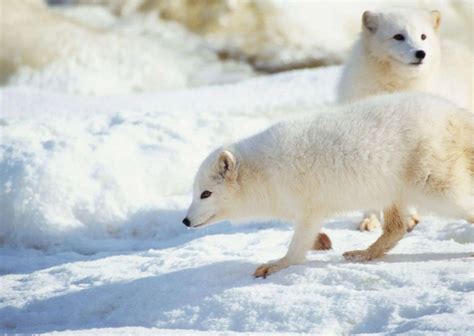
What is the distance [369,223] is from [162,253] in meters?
1.42

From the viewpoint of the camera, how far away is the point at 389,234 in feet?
16.5

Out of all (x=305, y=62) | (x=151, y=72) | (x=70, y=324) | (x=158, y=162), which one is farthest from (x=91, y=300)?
(x=305, y=62)

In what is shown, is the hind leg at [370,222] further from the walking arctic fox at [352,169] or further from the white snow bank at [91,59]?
the white snow bank at [91,59]

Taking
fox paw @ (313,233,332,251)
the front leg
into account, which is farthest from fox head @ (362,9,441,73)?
the front leg

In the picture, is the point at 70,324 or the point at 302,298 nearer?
the point at 302,298

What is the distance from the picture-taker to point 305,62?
47.6 feet

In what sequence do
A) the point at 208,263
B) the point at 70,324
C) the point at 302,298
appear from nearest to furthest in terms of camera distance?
the point at 302,298 → the point at 70,324 → the point at 208,263

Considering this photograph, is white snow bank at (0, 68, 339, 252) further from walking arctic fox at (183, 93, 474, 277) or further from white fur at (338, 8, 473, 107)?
walking arctic fox at (183, 93, 474, 277)

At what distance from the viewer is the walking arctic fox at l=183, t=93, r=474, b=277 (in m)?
4.59

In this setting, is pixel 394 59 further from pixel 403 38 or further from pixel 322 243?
pixel 322 243

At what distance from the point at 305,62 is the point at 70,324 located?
10.4 metres

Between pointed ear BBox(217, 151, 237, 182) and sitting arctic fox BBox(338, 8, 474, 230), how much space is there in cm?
137

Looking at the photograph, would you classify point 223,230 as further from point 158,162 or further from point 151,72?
point 151,72

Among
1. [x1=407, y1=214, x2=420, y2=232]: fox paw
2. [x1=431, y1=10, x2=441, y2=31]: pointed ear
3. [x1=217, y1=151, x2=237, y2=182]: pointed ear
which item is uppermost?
[x1=431, y1=10, x2=441, y2=31]: pointed ear
